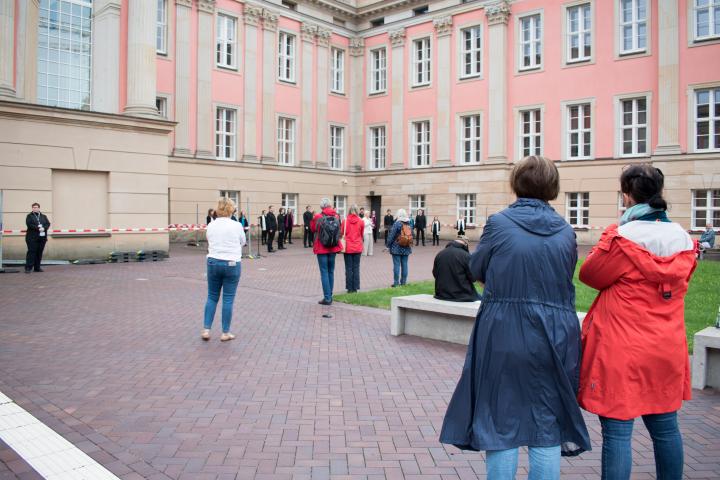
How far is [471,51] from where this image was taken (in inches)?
1363

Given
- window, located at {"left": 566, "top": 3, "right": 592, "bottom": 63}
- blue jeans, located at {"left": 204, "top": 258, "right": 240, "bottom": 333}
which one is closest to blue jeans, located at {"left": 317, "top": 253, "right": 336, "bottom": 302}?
blue jeans, located at {"left": 204, "top": 258, "right": 240, "bottom": 333}

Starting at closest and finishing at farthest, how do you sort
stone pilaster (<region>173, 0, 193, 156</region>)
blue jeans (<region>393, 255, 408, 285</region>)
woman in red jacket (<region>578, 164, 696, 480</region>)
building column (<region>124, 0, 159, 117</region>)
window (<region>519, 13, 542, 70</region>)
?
woman in red jacket (<region>578, 164, 696, 480</region>)
blue jeans (<region>393, 255, 408, 285</region>)
building column (<region>124, 0, 159, 117</region>)
stone pilaster (<region>173, 0, 193, 156</region>)
window (<region>519, 13, 542, 70</region>)

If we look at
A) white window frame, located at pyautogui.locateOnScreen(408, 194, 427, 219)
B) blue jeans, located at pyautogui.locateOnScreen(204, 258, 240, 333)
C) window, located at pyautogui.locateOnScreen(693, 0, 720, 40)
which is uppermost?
window, located at pyautogui.locateOnScreen(693, 0, 720, 40)

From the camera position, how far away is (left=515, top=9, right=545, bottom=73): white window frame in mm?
32156

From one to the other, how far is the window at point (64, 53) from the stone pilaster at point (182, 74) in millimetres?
9550

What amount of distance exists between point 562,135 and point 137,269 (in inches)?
886

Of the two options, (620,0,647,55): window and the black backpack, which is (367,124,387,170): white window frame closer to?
(620,0,647,55): window

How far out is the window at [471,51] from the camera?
34312 millimetres

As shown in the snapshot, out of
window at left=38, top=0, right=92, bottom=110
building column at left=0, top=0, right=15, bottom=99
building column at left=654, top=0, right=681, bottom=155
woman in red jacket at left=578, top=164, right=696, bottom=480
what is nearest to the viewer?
woman in red jacket at left=578, top=164, right=696, bottom=480

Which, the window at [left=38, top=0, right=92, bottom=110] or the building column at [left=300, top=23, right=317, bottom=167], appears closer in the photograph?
the window at [left=38, top=0, right=92, bottom=110]

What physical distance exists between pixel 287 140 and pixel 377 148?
6.23 metres

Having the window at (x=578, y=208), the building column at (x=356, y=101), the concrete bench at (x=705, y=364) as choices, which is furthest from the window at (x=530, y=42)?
the concrete bench at (x=705, y=364)

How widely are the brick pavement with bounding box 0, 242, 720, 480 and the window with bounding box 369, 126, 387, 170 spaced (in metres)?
28.9

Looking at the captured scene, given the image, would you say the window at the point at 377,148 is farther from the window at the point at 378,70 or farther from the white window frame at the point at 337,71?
the white window frame at the point at 337,71
